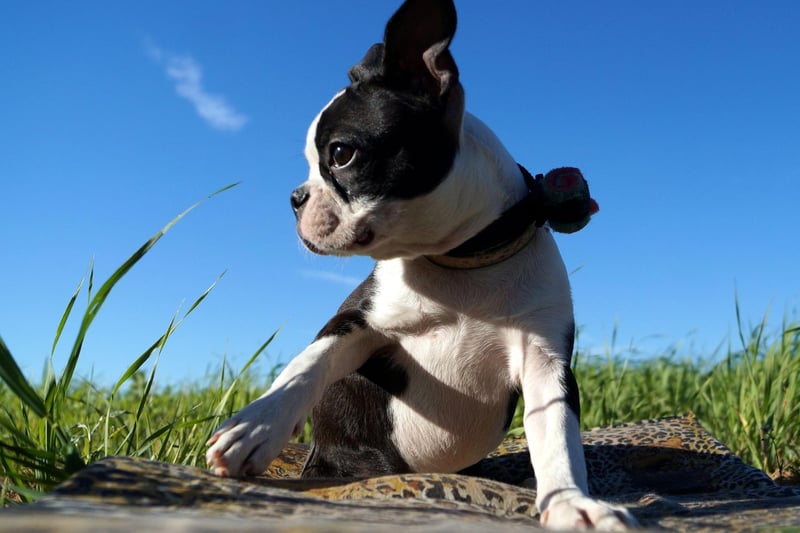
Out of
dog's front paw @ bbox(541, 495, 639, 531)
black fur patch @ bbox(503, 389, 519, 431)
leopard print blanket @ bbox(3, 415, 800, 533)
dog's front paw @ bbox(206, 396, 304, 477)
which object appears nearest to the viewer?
leopard print blanket @ bbox(3, 415, 800, 533)

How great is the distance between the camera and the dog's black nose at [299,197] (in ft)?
9.70

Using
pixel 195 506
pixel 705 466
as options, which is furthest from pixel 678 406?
pixel 195 506

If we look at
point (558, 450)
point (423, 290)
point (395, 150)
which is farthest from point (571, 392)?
point (395, 150)

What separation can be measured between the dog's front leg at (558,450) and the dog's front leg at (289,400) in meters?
0.66

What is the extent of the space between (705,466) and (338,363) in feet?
7.62

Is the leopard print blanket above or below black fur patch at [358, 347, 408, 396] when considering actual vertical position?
below

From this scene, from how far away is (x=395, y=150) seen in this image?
272 centimetres

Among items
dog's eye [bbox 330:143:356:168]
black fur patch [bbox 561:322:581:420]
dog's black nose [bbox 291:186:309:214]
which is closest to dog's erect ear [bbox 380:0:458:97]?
dog's eye [bbox 330:143:356:168]

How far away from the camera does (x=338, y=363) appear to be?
2955 mm

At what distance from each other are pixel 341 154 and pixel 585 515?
4.75 ft

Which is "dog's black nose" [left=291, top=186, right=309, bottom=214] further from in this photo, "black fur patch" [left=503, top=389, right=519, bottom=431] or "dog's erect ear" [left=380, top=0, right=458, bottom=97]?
"black fur patch" [left=503, top=389, right=519, bottom=431]

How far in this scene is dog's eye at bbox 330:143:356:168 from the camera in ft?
9.11

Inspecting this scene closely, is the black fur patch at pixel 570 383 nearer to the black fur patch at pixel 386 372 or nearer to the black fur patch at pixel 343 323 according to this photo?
the black fur patch at pixel 386 372

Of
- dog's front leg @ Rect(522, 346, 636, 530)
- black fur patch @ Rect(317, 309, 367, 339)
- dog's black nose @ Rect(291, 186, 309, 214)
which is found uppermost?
dog's black nose @ Rect(291, 186, 309, 214)
